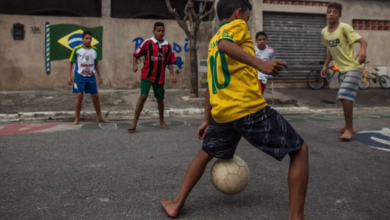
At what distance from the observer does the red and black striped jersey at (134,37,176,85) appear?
675 cm

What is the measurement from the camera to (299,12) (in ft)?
45.7

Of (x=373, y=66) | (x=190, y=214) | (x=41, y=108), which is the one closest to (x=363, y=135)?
(x=190, y=214)

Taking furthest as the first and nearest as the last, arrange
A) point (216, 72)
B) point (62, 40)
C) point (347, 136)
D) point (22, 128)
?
point (62, 40) < point (22, 128) < point (347, 136) < point (216, 72)

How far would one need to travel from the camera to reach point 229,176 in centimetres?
294

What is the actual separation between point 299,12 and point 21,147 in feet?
36.0

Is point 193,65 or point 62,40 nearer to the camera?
point 193,65

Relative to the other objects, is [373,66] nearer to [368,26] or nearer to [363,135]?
[368,26]

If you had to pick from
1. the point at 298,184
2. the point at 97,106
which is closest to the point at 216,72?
the point at 298,184

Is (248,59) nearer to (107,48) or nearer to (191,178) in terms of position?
(191,178)

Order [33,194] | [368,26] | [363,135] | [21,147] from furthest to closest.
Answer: [368,26], [363,135], [21,147], [33,194]

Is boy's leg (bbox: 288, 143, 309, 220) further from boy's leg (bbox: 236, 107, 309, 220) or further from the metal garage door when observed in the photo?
the metal garage door

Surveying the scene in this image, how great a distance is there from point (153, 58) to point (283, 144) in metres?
4.51

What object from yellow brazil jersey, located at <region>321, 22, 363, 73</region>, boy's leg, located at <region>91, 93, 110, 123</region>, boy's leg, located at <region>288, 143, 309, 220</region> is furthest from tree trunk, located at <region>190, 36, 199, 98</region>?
boy's leg, located at <region>288, 143, 309, 220</region>

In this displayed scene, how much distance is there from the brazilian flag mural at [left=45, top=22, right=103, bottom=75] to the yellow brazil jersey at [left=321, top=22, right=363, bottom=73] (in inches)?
316
